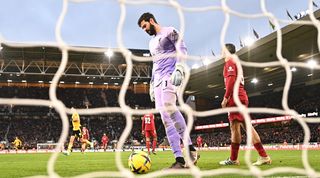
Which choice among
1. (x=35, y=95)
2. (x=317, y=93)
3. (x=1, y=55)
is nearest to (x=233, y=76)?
(x=1, y=55)

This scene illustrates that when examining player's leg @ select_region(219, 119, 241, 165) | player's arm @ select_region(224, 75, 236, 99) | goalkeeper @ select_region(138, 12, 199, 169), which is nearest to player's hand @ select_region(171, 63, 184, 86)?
goalkeeper @ select_region(138, 12, 199, 169)

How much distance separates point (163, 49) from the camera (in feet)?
14.3

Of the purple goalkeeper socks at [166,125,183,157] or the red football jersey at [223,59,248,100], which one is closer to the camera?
the purple goalkeeper socks at [166,125,183,157]

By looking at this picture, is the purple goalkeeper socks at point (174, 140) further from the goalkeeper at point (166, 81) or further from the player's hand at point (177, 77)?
the player's hand at point (177, 77)

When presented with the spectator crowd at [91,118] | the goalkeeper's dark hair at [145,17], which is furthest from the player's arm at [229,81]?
the spectator crowd at [91,118]

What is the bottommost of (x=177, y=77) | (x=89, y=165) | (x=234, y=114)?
(x=89, y=165)

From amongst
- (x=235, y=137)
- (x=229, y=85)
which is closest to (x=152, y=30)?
(x=229, y=85)

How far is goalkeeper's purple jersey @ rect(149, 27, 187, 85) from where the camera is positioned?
4262 millimetres

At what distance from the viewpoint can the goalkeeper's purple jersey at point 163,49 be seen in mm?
4262

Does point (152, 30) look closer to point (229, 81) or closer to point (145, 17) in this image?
point (145, 17)

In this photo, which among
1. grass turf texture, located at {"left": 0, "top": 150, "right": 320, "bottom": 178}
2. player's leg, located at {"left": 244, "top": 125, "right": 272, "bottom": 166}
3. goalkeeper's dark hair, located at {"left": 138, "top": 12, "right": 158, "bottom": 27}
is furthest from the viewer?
player's leg, located at {"left": 244, "top": 125, "right": 272, "bottom": 166}

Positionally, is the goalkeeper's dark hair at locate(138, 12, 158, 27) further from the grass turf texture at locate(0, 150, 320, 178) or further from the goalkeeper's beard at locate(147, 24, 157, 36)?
the grass turf texture at locate(0, 150, 320, 178)

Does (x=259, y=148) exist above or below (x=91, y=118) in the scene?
below

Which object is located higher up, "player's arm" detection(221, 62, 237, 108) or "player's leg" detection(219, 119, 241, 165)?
"player's arm" detection(221, 62, 237, 108)
